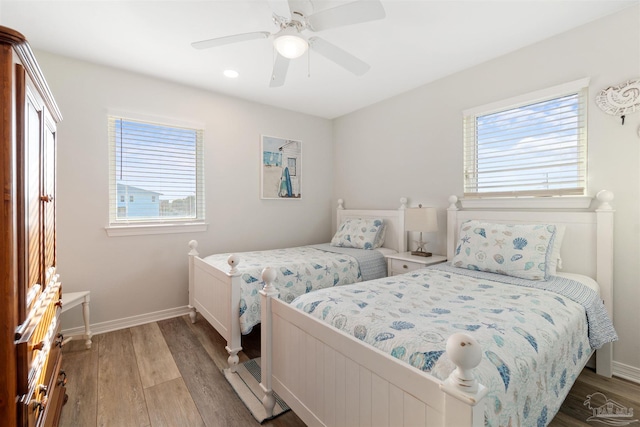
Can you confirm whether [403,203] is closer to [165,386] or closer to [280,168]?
[280,168]

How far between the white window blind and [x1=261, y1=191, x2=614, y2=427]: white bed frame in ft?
6.66

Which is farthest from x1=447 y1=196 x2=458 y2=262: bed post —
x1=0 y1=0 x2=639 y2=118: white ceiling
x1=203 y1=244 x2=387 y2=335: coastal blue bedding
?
x1=0 y1=0 x2=639 y2=118: white ceiling

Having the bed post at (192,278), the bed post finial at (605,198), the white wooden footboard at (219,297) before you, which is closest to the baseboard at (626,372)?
the bed post finial at (605,198)

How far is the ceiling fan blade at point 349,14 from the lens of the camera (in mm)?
1538

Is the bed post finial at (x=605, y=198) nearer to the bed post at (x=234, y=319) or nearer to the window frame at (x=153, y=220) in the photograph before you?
the bed post at (x=234, y=319)

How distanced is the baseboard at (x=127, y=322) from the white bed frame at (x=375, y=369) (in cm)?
194

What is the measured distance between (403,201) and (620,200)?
70.1 inches

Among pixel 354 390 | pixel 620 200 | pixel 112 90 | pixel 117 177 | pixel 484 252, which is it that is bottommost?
pixel 354 390

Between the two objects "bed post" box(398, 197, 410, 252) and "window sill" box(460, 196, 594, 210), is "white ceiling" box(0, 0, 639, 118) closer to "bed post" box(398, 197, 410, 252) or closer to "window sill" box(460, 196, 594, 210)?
"window sill" box(460, 196, 594, 210)

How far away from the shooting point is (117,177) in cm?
293

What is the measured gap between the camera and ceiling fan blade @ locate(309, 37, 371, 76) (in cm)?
194

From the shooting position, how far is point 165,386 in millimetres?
2018

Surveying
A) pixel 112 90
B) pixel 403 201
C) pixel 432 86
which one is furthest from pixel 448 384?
pixel 112 90

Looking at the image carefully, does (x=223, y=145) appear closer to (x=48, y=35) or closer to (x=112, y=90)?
(x=112, y=90)
